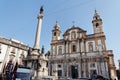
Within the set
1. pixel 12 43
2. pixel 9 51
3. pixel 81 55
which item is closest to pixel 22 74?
pixel 9 51

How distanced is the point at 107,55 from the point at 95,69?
4376 millimetres

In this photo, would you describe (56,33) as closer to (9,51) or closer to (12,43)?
(12,43)

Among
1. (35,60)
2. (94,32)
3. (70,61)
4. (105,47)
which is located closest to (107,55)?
(105,47)

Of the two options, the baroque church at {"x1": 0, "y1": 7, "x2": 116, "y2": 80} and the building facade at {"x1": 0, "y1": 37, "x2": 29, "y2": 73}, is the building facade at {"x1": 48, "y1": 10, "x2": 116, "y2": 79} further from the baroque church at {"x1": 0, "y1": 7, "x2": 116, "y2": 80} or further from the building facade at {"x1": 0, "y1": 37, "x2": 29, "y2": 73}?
the building facade at {"x1": 0, "y1": 37, "x2": 29, "y2": 73}

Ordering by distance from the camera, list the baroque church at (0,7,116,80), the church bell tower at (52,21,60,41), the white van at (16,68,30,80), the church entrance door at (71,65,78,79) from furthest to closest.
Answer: the church bell tower at (52,21,60,41)
the church entrance door at (71,65,78,79)
the baroque church at (0,7,116,80)
the white van at (16,68,30,80)

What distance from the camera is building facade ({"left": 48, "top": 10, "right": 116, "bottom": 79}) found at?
27312 mm

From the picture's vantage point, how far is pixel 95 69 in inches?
1087

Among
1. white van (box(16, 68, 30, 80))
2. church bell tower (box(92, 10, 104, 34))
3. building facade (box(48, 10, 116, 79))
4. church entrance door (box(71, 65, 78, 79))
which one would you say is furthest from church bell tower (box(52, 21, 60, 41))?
white van (box(16, 68, 30, 80))

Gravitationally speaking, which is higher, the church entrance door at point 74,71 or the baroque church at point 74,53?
the baroque church at point 74,53

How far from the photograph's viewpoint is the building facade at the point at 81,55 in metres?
27.3

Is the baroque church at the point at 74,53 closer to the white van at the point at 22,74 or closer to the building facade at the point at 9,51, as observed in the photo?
the building facade at the point at 9,51

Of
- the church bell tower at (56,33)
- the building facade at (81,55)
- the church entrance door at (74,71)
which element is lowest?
the church entrance door at (74,71)

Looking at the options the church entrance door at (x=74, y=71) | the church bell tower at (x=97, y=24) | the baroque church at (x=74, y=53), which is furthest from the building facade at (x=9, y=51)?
the church bell tower at (x=97, y=24)

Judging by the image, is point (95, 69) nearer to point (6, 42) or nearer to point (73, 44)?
point (73, 44)
